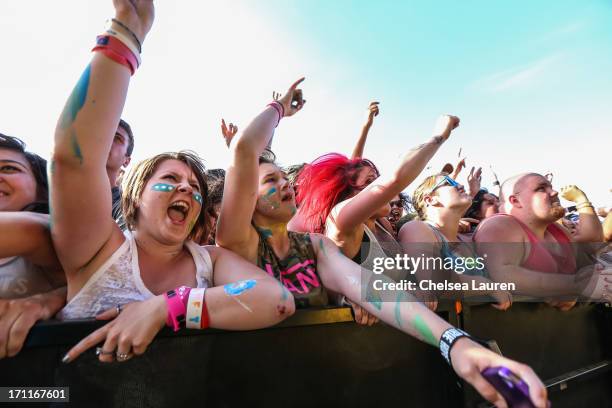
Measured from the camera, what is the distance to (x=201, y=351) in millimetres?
1229

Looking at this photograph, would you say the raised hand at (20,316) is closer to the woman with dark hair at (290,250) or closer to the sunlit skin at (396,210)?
the woman with dark hair at (290,250)

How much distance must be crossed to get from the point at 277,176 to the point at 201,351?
1199mm

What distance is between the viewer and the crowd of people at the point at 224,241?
3.59 feet

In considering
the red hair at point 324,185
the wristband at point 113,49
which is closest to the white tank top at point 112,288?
the wristband at point 113,49

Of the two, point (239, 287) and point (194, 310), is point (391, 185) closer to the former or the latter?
point (239, 287)

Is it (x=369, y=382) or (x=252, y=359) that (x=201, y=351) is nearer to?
(x=252, y=359)

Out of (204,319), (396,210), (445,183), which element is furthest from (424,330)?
(396,210)

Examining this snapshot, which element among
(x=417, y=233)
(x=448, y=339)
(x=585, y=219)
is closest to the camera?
(x=448, y=339)

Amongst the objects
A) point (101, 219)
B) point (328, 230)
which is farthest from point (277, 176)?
point (101, 219)

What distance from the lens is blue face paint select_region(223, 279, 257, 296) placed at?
1.30 metres

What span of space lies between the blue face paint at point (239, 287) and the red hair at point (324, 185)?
4.10 feet

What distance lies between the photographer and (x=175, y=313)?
119 centimetres

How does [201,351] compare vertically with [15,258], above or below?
below

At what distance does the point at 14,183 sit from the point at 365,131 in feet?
10.4
